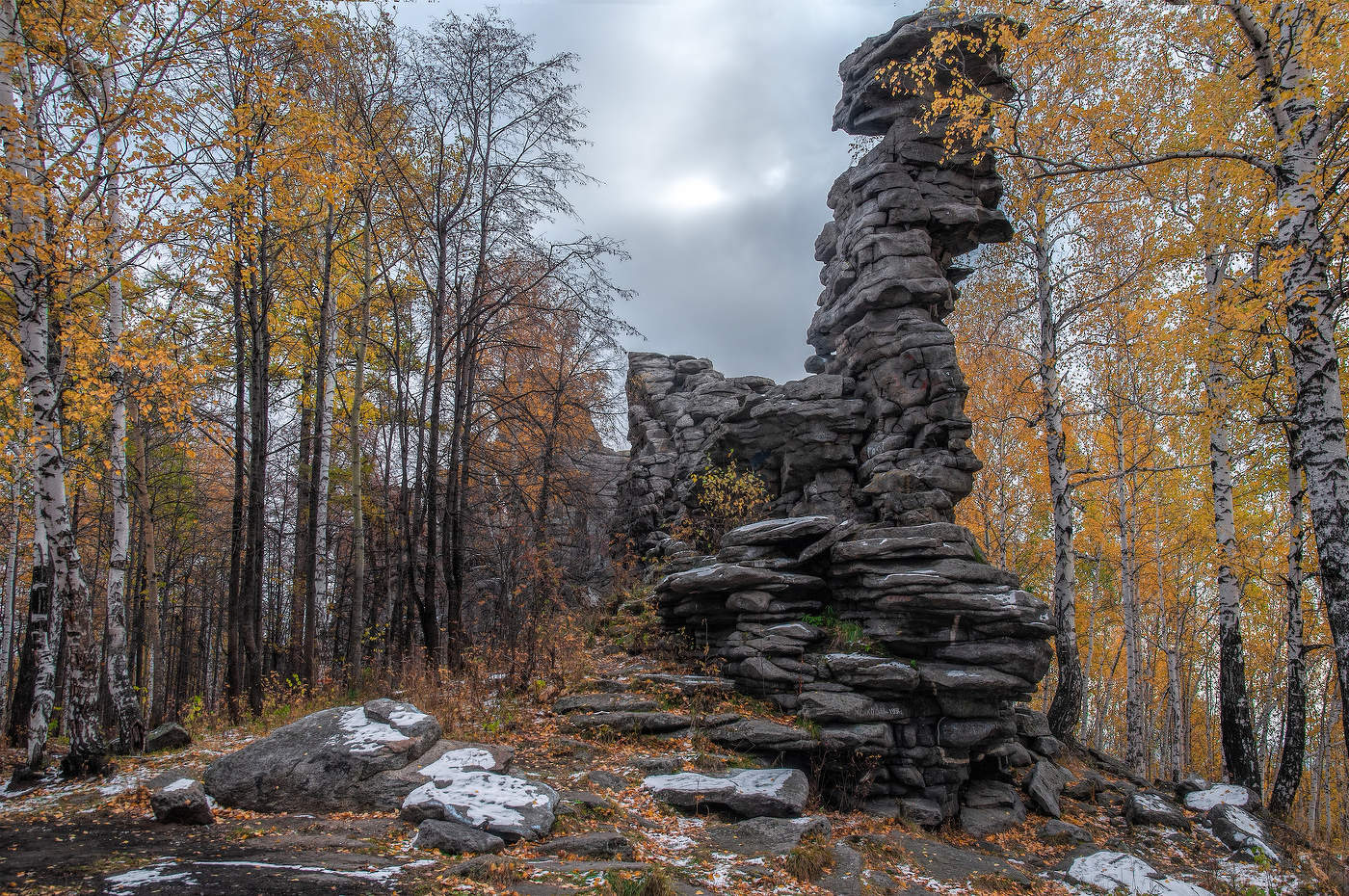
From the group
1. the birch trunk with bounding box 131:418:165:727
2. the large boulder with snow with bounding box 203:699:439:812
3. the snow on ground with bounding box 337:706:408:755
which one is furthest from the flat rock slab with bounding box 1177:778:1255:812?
the birch trunk with bounding box 131:418:165:727

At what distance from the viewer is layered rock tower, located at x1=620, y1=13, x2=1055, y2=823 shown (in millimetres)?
9320

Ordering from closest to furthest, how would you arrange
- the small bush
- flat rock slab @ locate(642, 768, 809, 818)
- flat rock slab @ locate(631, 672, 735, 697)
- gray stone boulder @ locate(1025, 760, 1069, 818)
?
1. the small bush
2. flat rock slab @ locate(642, 768, 809, 818)
3. gray stone boulder @ locate(1025, 760, 1069, 818)
4. flat rock slab @ locate(631, 672, 735, 697)

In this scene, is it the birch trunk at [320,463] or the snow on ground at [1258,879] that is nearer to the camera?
the snow on ground at [1258,879]

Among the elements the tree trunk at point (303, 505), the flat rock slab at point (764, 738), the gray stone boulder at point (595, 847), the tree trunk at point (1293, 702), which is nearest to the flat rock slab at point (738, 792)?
the flat rock slab at point (764, 738)

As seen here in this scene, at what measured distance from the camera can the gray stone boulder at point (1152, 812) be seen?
902 cm

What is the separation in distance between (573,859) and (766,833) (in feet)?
7.37

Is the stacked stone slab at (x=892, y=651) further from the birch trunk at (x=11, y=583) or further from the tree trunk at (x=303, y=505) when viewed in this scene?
the birch trunk at (x=11, y=583)

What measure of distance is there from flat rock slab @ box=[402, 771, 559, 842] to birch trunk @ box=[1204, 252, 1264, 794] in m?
10.3

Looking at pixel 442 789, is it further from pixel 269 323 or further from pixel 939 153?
pixel 939 153

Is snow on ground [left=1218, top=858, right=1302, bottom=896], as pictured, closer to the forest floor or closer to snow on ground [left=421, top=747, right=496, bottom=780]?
the forest floor

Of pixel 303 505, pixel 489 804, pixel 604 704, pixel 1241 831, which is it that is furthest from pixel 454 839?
pixel 303 505

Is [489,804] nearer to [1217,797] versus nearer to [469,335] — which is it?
[469,335]

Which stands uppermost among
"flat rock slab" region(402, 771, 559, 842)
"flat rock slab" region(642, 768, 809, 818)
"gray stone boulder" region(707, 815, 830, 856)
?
"flat rock slab" region(402, 771, 559, 842)

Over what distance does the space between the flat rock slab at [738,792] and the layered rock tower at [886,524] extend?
1.47m
